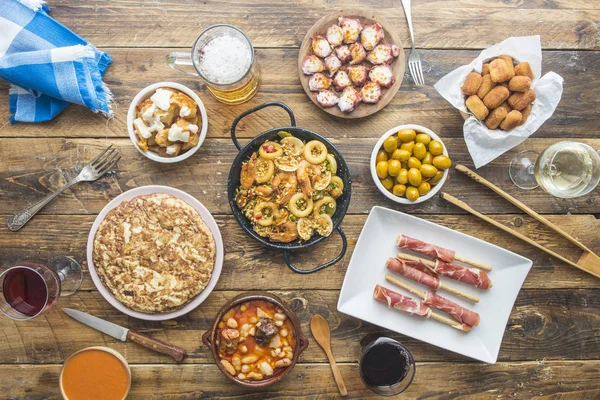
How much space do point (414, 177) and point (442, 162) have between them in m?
0.14

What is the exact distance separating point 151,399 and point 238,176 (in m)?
1.13

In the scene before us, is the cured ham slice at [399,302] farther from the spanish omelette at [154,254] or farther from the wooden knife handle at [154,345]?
the wooden knife handle at [154,345]

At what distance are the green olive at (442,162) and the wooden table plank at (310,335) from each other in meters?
0.74

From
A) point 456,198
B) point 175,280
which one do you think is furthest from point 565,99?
point 175,280

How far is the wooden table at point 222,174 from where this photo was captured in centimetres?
223

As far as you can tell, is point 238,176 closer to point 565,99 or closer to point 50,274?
point 50,274

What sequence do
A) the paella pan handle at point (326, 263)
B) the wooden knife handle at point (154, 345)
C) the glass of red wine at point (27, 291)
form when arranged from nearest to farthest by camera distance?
the glass of red wine at point (27, 291) → the paella pan handle at point (326, 263) → the wooden knife handle at point (154, 345)

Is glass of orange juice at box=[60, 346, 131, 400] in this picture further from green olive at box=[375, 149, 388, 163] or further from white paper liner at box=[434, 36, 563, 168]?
white paper liner at box=[434, 36, 563, 168]

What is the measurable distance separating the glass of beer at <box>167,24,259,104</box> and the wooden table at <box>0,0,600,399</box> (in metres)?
0.17

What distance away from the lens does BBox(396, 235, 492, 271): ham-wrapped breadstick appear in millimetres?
2166

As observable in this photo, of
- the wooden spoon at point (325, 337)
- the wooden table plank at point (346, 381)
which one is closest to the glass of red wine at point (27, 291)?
the wooden table plank at point (346, 381)

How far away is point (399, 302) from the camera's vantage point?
7.07ft

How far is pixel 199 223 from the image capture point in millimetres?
2092

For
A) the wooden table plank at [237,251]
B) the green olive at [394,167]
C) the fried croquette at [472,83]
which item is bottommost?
the wooden table plank at [237,251]
